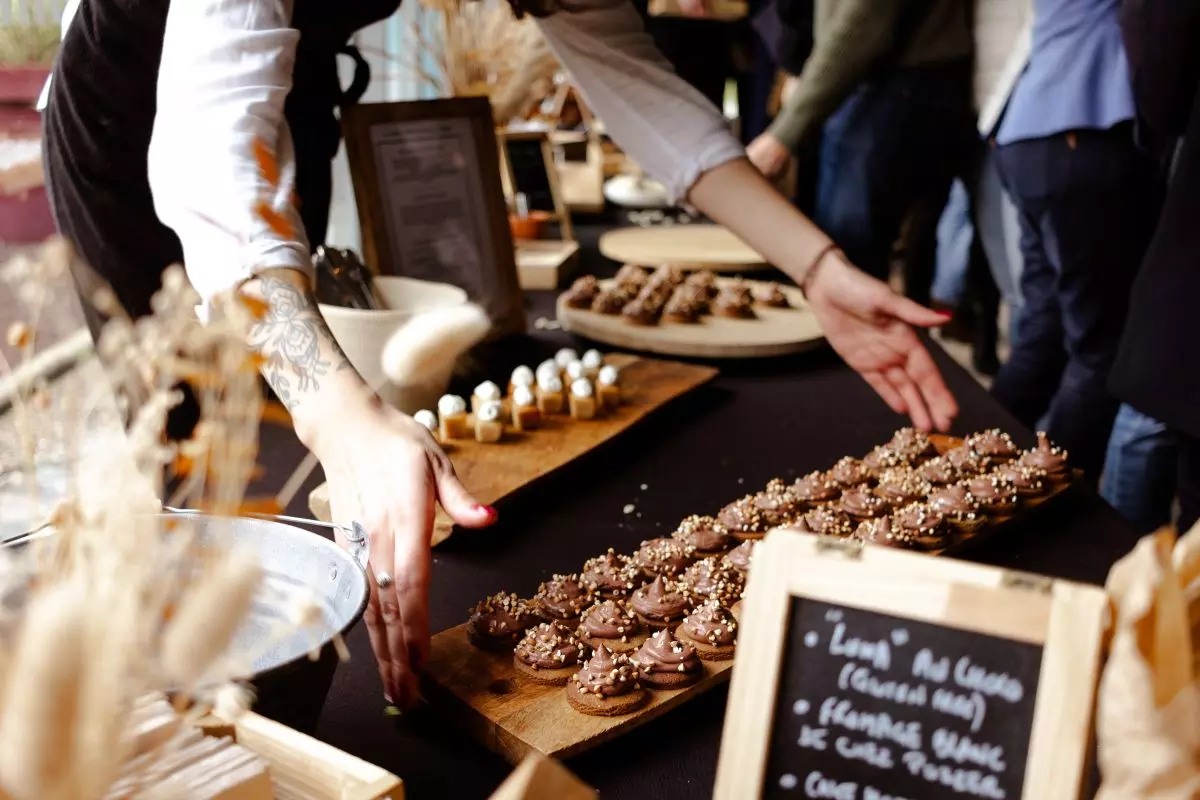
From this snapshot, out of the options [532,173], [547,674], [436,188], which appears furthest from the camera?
[532,173]

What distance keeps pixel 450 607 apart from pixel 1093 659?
733 millimetres

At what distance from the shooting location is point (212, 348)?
63 centimetres

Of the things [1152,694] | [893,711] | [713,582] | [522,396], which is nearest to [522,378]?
[522,396]

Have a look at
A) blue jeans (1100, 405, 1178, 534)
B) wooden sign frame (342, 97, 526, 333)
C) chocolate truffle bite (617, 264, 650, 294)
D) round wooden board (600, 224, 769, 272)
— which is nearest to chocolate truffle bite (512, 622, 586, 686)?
wooden sign frame (342, 97, 526, 333)

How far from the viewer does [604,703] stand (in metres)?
0.94

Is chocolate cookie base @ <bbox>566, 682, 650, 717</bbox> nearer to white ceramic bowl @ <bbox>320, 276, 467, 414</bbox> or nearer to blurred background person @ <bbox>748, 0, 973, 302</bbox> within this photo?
white ceramic bowl @ <bbox>320, 276, 467, 414</bbox>

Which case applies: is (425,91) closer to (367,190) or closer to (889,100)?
(889,100)

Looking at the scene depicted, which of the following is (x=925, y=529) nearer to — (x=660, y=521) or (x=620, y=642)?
(x=660, y=521)

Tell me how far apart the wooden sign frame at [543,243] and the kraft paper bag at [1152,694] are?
5.92 feet

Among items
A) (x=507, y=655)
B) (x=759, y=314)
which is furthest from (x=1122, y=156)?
(x=507, y=655)

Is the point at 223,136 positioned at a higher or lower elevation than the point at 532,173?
higher

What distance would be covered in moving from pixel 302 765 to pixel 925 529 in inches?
34.1

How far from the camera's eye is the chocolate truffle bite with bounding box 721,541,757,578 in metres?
1.21

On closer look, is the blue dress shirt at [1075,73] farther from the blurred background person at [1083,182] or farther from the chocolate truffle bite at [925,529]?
the chocolate truffle bite at [925,529]
